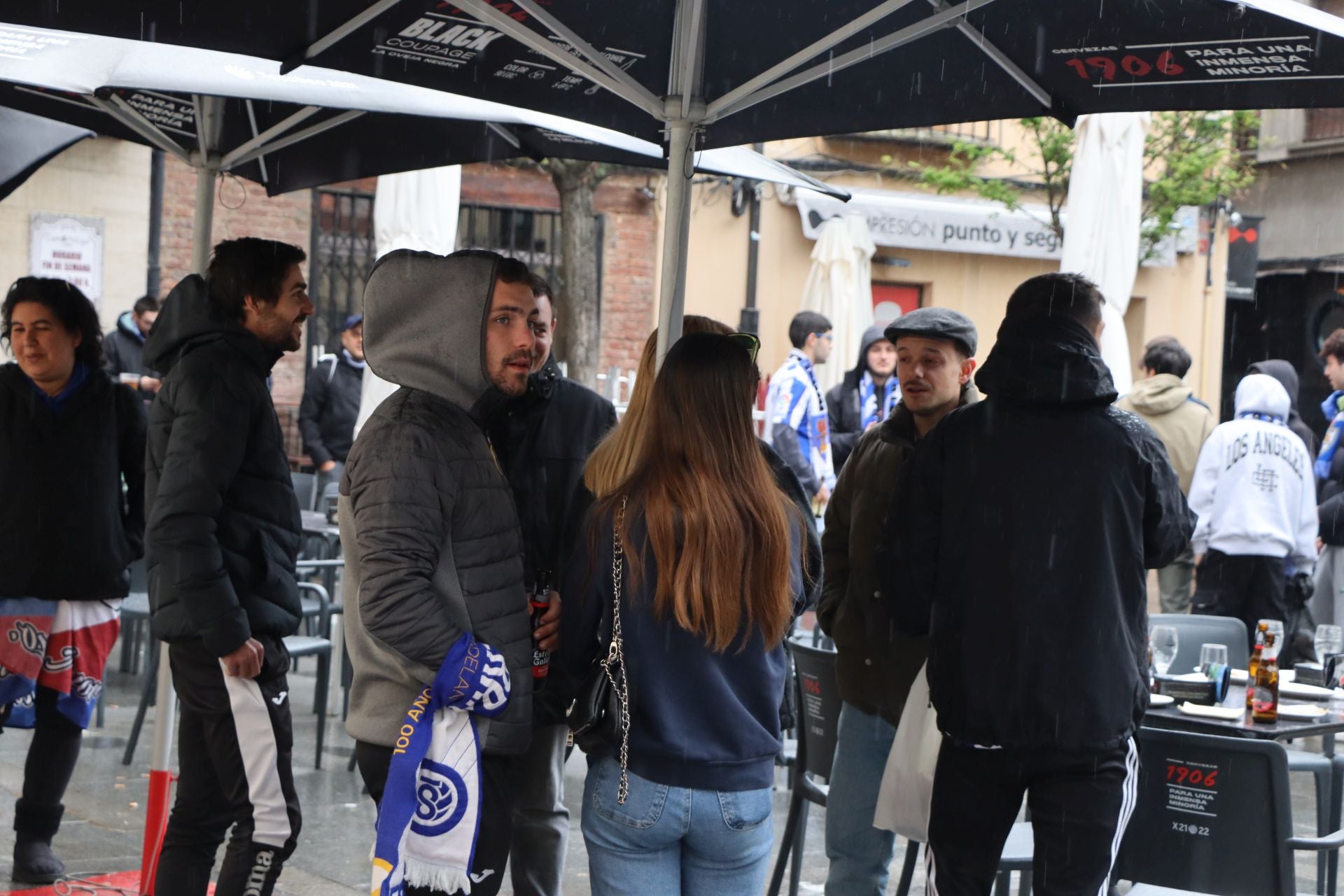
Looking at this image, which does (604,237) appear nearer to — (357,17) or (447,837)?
(357,17)

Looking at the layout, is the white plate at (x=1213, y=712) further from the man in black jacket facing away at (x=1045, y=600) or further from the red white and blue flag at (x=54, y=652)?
the red white and blue flag at (x=54, y=652)

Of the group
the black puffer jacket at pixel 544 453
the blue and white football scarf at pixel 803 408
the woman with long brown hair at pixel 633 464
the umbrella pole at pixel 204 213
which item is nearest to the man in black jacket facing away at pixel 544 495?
the black puffer jacket at pixel 544 453

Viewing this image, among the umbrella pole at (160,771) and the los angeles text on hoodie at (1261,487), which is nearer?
the umbrella pole at (160,771)

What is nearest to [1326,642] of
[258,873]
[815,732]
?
[815,732]


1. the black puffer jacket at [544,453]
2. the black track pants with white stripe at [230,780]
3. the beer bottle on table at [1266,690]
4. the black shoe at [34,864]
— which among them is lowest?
the black shoe at [34,864]

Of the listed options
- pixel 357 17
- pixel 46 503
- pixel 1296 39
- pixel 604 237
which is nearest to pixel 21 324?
pixel 46 503

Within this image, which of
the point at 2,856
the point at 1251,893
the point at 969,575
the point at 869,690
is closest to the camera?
the point at 969,575

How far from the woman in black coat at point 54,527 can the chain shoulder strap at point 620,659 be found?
254 cm

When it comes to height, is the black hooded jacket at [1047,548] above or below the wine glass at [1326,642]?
above

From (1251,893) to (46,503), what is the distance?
367 centimetres

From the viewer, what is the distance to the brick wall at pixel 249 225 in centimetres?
1483

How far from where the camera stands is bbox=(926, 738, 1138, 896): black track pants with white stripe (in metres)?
3.27

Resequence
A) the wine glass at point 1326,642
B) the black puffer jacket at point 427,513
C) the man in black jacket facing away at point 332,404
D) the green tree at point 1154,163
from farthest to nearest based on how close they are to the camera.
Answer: the green tree at point 1154,163 → the man in black jacket facing away at point 332,404 → the wine glass at point 1326,642 → the black puffer jacket at point 427,513

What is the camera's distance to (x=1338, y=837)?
4105mm
